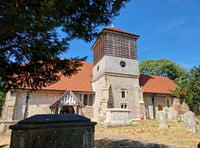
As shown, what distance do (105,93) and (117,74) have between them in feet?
10.9

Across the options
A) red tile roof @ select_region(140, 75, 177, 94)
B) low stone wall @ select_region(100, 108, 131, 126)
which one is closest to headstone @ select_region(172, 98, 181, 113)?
red tile roof @ select_region(140, 75, 177, 94)

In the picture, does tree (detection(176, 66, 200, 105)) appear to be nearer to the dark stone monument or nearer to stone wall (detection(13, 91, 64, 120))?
stone wall (detection(13, 91, 64, 120))

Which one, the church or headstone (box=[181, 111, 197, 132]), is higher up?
the church

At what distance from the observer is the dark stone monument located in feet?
7.73

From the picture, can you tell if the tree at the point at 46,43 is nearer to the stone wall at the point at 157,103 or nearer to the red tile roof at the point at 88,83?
the red tile roof at the point at 88,83

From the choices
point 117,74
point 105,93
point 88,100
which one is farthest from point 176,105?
point 88,100

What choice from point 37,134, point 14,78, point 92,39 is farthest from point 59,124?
point 92,39

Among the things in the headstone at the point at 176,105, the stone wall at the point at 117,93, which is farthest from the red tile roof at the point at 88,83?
the stone wall at the point at 117,93

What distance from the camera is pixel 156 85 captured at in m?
21.3

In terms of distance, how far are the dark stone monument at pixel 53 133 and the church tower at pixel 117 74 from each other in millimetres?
12398

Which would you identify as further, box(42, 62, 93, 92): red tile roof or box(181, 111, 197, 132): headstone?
box(42, 62, 93, 92): red tile roof

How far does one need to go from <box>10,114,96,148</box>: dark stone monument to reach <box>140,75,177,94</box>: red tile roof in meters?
17.3

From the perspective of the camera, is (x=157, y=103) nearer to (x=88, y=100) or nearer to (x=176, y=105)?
(x=176, y=105)

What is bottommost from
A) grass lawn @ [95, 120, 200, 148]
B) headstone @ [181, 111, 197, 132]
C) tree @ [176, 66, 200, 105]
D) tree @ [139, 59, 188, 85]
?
grass lawn @ [95, 120, 200, 148]
